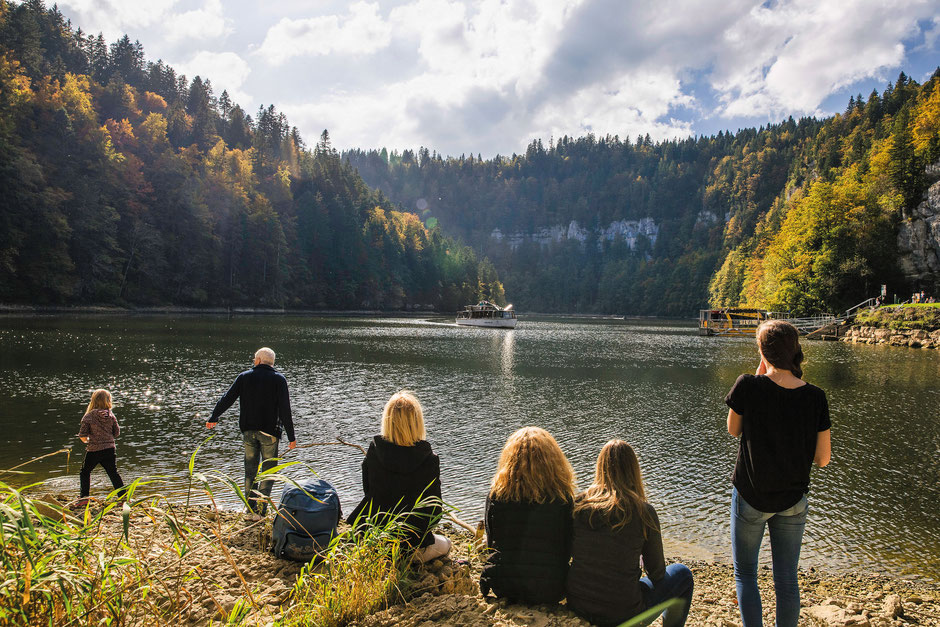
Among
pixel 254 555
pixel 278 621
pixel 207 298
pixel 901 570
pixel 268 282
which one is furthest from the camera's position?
pixel 268 282

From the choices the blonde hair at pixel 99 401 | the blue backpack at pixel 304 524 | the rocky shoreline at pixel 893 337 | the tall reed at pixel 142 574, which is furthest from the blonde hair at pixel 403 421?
the rocky shoreline at pixel 893 337

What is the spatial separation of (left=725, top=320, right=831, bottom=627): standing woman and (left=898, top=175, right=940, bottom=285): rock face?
230 feet

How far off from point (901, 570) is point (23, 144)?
83.1 m

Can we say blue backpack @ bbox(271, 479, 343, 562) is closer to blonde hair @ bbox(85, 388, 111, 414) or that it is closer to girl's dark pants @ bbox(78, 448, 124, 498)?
girl's dark pants @ bbox(78, 448, 124, 498)

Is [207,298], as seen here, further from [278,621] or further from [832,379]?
[278,621]

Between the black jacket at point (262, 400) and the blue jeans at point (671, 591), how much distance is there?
15.4 ft

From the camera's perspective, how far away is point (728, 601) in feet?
16.8

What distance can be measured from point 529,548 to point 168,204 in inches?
3523

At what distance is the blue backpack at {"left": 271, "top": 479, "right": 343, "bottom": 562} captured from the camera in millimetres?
4703

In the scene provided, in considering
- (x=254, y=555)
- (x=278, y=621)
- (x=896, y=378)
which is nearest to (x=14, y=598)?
(x=278, y=621)

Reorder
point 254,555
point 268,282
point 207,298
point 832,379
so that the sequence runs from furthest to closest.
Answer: point 268,282
point 207,298
point 832,379
point 254,555

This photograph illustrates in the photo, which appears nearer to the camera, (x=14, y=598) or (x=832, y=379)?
(x=14, y=598)

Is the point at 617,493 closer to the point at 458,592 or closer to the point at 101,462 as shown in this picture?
the point at 458,592

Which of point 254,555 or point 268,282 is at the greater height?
point 268,282
